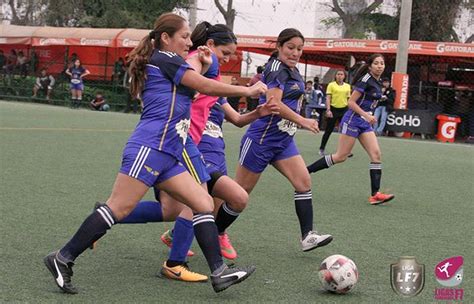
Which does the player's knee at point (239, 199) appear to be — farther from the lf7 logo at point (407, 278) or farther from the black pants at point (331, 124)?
the black pants at point (331, 124)

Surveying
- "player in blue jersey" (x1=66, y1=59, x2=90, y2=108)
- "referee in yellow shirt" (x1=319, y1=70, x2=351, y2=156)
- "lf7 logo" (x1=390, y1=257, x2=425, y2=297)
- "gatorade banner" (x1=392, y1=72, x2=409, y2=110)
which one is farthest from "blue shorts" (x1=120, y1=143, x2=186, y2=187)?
"player in blue jersey" (x1=66, y1=59, x2=90, y2=108)

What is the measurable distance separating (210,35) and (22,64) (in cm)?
3017

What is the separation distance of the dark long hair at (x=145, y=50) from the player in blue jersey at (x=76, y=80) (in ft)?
81.6

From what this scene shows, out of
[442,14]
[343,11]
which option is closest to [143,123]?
[442,14]

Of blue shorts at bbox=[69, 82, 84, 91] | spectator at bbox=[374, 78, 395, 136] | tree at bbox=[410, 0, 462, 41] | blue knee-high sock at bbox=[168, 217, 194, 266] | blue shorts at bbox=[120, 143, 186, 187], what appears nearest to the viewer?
blue shorts at bbox=[120, 143, 186, 187]

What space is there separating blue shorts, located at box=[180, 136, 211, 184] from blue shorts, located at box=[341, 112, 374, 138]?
16.3 feet

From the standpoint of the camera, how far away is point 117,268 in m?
5.80

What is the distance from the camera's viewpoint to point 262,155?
6910 millimetres

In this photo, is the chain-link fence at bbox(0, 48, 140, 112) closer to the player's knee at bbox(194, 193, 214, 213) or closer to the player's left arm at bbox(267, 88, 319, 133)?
the player's left arm at bbox(267, 88, 319, 133)

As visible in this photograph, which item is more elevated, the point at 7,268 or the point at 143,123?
the point at 143,123

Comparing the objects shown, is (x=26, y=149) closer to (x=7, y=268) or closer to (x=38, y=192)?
(x=38, y=192)

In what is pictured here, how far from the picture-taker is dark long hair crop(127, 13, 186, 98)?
5141 mm

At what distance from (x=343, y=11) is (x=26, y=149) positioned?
31.3m

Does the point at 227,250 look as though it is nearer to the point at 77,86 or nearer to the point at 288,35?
the point at 288,35
